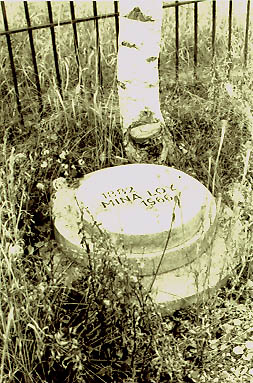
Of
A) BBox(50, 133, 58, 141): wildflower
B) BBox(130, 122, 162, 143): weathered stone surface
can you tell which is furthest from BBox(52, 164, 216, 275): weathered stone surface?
BBox(50, 133, 58, 141): wildflower

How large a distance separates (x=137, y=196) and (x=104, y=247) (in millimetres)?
718

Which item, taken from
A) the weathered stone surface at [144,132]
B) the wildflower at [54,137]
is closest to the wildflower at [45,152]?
the wildflower at [54,137]

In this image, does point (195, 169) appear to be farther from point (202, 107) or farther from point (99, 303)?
point (99, 303)

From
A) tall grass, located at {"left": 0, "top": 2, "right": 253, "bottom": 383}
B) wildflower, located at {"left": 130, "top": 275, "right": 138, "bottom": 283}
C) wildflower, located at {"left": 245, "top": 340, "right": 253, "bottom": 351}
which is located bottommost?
wildflower, located at {"left": 245, "top": 340, "right": 253, "bottom": 351}

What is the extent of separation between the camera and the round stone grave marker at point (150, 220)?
9.95ft

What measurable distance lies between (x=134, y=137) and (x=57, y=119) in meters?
0.68

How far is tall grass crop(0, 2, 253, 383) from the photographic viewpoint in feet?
7.97

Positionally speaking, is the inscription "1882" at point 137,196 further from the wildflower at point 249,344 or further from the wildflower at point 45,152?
the wildflower at point 249,344

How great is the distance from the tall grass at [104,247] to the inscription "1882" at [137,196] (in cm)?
36

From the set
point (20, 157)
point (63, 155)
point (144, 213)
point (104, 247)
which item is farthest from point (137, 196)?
point (20, 157)

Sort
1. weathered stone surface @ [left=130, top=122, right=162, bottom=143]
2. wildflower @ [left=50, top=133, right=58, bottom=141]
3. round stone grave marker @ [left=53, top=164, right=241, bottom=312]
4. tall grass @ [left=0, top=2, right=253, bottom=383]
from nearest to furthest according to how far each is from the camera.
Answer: tall grass @ [left=0, top=2, right=253, bottom=383] → round stone grave marker @ [left=53, top=164, right=241, bottom=312] → weathered stone surface @ [left=130, top=122, right=162, bottom=143] → wildflower @ [left=50, top=133, right=58, bottom=141]

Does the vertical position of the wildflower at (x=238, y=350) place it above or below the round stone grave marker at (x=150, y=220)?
below

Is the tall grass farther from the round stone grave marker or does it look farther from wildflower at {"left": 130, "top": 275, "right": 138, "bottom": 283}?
the round stone grave marker

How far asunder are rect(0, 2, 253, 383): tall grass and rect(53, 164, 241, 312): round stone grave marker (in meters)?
0.12
